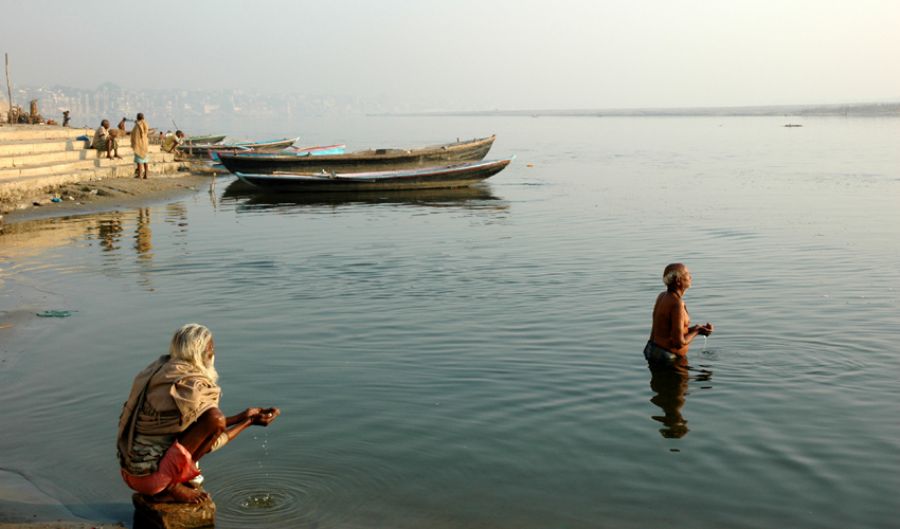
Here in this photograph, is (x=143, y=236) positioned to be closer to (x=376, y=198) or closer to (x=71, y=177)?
(x=71, y=177)

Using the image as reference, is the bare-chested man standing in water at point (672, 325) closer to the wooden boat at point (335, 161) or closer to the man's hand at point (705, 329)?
the man's hand at point (705, 329)

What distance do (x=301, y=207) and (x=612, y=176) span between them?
14879 mm

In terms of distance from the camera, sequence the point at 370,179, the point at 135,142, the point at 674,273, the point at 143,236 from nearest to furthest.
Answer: the point at 674,273 → the point at 143,236 → the point at 135,142 → the point at 370,179

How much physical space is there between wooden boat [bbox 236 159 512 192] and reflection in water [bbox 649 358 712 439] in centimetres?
2060

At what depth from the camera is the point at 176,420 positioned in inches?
206

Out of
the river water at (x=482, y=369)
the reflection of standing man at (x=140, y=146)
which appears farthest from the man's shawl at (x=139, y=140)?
the river water at (x=482, y=369)

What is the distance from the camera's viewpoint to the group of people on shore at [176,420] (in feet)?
17.0

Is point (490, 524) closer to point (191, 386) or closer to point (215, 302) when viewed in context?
point (191, 386)

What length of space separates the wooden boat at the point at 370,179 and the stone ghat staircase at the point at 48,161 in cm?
404

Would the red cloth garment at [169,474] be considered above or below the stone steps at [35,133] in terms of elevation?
below

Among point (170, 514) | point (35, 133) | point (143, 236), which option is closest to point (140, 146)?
point (35, 133)

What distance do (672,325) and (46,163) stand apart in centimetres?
2000

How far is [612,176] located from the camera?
36844 millimetres

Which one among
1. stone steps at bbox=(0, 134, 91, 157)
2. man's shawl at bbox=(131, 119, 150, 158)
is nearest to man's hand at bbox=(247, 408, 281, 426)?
stone steps at bbox=(0, 134, 91, 157)
